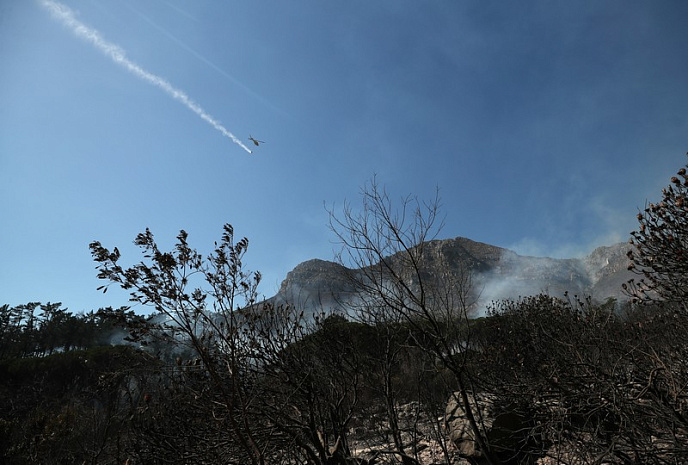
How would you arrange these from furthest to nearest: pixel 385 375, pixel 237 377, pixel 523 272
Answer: pixel 523 272
pixel 385 375
pixel 237 377

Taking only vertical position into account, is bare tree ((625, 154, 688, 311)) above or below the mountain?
below

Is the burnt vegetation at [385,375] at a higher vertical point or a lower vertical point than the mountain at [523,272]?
lower

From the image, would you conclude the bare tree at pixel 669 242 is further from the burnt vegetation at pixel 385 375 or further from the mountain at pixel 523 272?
the mountain at pixel 523 272

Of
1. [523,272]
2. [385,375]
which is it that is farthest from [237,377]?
[523,272]

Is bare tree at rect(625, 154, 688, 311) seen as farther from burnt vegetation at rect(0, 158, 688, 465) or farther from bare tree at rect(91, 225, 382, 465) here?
bare tree at rect(91, 225, 382, 465)

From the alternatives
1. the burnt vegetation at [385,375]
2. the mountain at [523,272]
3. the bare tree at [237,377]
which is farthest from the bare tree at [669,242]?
the mountain at [523,272]

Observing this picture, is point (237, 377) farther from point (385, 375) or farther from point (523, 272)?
point (523, 272)

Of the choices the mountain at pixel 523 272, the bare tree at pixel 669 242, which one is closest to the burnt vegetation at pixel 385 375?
the bare tree at pixel 669 242

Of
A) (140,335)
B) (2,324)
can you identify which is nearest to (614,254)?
(140,335)

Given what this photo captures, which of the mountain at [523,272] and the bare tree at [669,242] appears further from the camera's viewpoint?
the mountain at [523,272]

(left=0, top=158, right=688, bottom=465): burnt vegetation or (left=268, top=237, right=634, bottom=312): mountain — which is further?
(left=268, top=237, right=634, bottom=312): mountain

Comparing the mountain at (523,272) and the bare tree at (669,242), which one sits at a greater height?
the mountain at (523,272)

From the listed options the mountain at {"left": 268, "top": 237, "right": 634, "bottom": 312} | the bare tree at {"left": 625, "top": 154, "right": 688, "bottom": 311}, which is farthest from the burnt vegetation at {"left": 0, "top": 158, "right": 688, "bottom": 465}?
the mountain at {"left": 268, "top": 237, "right": 634, "bottom": 312}

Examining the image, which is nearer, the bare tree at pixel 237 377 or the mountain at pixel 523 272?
the bare tree at pixel 237 377
